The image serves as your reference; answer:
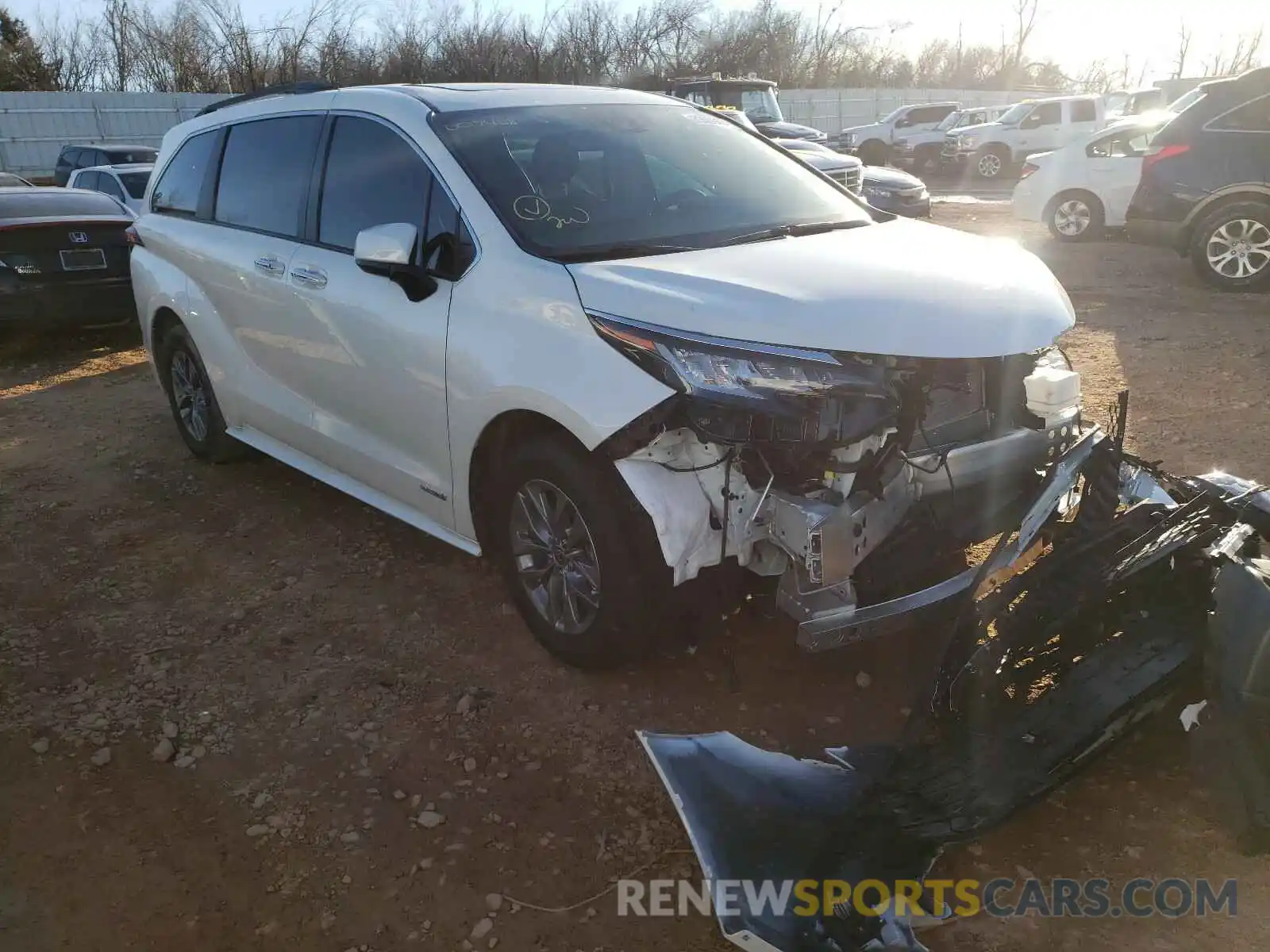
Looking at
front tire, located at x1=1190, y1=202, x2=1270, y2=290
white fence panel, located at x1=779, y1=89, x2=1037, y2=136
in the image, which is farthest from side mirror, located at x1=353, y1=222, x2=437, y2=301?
white fence panel, located at x1=779, y1=89, x2=1037, y2=136

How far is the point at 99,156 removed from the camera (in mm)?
16172

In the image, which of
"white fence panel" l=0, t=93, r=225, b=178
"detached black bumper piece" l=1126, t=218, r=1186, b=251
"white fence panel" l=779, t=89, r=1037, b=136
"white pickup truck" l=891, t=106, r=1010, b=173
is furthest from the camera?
"white fence panel" l=779, t=89, r=1037, b=136

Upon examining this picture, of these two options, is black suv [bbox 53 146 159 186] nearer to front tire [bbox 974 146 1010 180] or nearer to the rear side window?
the rear side window

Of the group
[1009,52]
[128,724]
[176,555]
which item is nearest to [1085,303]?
[176,555]

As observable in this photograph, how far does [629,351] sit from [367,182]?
5.61 ft

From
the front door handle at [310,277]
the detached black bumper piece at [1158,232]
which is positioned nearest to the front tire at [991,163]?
the detached black bumper piece at [1158,232]

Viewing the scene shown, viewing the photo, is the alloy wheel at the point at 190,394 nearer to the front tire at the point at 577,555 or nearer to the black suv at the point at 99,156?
the front tire at the point at 577,555

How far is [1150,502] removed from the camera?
9.88 ft

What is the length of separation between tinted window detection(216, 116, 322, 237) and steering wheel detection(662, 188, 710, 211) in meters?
1.63

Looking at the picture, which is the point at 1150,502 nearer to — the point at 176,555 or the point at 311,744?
the point at 311,744

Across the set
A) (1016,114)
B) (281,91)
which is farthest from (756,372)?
(1016,114)

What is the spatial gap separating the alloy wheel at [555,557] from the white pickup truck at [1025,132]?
71.9 feet

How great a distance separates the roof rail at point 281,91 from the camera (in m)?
4.42

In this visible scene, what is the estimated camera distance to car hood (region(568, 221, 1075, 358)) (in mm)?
2740
